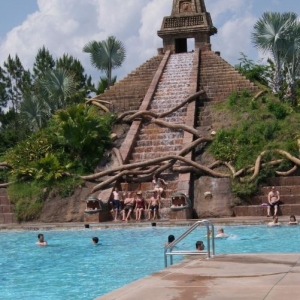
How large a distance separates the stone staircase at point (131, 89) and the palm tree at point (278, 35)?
4.85 metres

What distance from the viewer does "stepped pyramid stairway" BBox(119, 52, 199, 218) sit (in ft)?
80.3

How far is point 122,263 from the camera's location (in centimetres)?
1460

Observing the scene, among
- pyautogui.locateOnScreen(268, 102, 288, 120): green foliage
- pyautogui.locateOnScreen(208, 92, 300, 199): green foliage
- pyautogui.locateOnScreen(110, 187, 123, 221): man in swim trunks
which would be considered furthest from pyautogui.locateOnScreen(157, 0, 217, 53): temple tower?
pyautogui.locateOnScreen(110, 187, 123, 221): man in swim trunks

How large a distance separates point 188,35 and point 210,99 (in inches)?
275

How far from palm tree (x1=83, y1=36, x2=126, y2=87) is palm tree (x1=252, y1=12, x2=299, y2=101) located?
10.2m

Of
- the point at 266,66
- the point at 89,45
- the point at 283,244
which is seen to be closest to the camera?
the point at 283,244

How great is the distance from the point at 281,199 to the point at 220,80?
365 inches

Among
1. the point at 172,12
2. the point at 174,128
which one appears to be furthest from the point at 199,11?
the point at 174,128

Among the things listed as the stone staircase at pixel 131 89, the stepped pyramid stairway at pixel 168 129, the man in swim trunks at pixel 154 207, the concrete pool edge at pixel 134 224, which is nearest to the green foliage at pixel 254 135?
the stepped pyramid stairway at pixel 168 129

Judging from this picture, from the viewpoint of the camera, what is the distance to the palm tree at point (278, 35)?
108 feet

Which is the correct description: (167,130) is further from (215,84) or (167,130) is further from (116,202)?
(116,202)

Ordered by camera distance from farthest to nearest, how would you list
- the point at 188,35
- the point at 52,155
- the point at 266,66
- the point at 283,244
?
the point at 266,66
the point at 188,35
the point at 52,155
the point at 283,244

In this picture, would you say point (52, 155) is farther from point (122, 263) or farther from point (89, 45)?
point (89, 45)

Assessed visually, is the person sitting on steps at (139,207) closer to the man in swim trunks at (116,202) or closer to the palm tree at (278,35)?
the man in swim trunks at (116,202)
